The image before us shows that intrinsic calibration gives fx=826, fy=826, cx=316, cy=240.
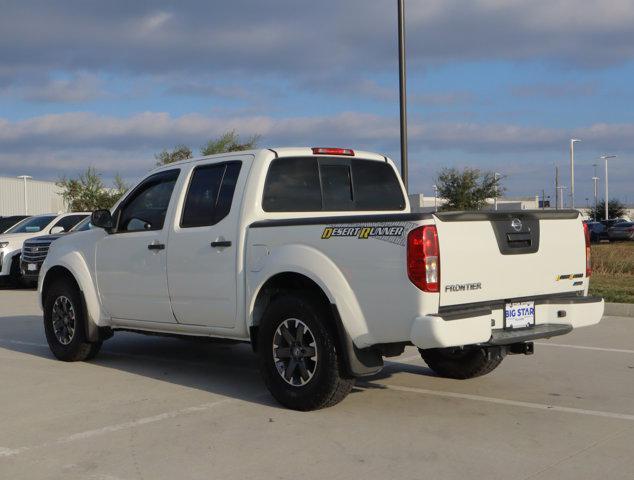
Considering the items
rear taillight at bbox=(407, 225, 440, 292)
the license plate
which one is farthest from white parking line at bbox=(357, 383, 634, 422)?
rear taillight at bbox=(407, 225, 440, 292)

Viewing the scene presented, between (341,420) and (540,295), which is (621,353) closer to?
(540,295)

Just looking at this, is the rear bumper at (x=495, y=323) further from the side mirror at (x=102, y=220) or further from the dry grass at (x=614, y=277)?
the dry grass at (x=614, y=277)

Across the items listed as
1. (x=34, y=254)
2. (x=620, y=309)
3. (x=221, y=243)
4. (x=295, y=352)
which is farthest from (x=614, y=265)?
(x=295, y=352)

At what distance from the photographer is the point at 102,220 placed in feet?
27.0

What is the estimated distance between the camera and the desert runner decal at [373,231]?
5.66 meters

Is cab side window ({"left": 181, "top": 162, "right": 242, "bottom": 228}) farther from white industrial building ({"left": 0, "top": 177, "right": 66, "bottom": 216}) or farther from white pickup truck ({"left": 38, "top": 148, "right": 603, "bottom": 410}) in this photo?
white industrial building ({"left": 0, "top": 177, "right": 66, "bottom": 216})

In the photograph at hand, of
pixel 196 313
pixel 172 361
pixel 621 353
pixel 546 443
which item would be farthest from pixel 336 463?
pixel 621 353

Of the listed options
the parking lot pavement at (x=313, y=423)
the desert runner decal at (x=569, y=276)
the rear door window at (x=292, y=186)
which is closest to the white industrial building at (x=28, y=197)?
the parking lot pavement at (x=313, y=423)

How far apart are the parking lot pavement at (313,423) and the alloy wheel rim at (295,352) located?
0.99 ft

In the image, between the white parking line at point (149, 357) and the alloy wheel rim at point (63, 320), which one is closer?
the white parking line at point (149, 357)

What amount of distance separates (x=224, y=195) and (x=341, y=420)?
89.7 inches

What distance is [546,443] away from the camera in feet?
17.9

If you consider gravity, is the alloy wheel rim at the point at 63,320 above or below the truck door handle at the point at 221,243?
below

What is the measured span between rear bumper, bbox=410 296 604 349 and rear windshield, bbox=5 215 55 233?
57.0 feet
